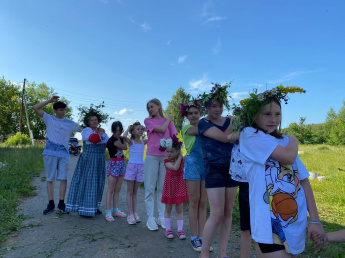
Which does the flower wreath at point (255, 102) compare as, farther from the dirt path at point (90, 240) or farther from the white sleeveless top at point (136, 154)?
the white sleeveless top at point (136, 154)

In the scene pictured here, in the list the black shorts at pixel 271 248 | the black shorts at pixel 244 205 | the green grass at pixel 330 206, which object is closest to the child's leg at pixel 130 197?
the black shorts at pixel 244 205

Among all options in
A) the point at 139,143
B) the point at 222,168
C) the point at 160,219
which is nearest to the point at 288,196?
the point at 222,168

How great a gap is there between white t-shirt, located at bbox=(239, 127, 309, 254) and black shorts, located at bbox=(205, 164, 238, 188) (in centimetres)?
89

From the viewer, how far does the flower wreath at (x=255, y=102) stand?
1.91 metres

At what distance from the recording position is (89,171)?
4.77 m

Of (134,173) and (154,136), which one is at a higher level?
(154,136)

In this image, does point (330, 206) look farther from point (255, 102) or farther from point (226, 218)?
point (255, 102)

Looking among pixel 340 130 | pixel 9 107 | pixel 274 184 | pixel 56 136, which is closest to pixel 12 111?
pixel 9 107

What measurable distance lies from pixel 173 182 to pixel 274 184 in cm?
241

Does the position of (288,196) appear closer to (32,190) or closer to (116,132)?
(116,132)

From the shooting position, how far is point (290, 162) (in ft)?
5.75

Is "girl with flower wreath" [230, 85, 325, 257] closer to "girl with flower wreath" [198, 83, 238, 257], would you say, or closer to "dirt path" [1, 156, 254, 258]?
"girl with flower wreath" [198, 83, 238, 257]

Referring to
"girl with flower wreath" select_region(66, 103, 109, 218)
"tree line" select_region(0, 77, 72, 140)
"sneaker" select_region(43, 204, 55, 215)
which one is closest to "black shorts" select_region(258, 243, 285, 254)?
"girl with flower wreath" select_region(66, 103, 109, 218)

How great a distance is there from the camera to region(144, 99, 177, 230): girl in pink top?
163 inches
